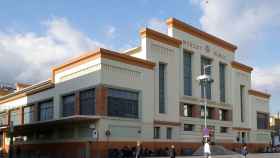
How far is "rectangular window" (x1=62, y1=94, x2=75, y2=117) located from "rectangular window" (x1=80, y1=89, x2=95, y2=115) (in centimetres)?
222

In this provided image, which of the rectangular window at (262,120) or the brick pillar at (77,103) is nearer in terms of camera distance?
the brick pillar at (77,103)

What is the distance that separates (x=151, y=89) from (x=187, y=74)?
10.3m

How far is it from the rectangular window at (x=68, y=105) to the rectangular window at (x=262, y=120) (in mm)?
41860

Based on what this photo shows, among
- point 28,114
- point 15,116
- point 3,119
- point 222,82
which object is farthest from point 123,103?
point 3,119

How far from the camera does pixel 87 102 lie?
50.6 m

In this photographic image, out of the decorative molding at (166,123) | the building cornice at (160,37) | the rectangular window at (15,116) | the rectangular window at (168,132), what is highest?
the building cornice at (160,37)

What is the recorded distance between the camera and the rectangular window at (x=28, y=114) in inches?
2543

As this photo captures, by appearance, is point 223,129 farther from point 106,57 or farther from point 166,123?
point 106,57

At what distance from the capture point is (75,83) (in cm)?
5319

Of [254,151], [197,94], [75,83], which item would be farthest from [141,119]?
[254,151]

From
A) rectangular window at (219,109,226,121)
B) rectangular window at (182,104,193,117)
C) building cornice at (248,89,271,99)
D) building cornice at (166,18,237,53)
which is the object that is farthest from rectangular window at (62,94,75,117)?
Answer: building cornice at (248,89,271,99)

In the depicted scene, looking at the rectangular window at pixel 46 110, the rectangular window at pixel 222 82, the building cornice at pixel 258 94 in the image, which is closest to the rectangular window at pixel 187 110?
the rectangular window at pixel 222 82

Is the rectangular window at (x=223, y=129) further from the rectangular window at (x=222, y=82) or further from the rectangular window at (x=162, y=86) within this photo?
the rectangular window at (x=162, y=86)

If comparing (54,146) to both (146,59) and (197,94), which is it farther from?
(197,94)
